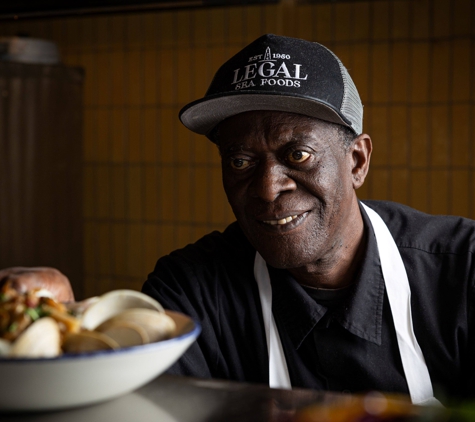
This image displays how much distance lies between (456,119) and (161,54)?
158 cm

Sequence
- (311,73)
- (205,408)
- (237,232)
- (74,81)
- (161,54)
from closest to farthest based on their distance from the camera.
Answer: (205,408)
(311,73)
(237,232)
(74,81)
(161,54)

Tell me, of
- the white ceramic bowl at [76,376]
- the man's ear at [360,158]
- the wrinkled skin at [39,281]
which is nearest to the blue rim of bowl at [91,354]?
the white ceramic bowl at [76,376]

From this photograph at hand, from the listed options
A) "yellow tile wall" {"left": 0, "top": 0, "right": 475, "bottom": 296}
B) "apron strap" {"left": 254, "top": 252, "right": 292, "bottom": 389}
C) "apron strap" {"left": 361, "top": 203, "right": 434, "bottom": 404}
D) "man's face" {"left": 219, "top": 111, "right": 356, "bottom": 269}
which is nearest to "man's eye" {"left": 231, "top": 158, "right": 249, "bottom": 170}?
"man's face" {"left": 219, "top": 111, "right": 356, "bottom": 269}

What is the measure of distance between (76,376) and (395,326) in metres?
0.79

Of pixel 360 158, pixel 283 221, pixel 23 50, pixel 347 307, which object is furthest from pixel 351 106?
pixel 23 50

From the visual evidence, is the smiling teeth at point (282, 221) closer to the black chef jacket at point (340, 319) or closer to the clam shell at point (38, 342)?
the black chef jacket at point (340, 319)

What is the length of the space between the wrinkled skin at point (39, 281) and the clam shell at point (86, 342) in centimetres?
31

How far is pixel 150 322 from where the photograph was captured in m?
0.63

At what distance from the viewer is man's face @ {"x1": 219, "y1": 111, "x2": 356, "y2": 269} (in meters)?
1.18

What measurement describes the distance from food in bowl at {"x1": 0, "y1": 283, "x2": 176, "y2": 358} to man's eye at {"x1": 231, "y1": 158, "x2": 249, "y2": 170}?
57 cm

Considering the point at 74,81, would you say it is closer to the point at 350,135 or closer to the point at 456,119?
the point at 456,119

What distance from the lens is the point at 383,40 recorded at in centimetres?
301

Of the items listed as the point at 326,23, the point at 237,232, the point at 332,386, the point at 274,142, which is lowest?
the point at 332,386

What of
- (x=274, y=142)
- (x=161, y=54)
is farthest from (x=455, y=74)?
(x=274, y=142)
